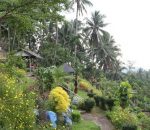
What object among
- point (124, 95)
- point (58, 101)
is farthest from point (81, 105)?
point (58, 101)

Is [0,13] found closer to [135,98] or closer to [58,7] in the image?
[58,7]

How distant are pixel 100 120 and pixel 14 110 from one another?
9074 millimetres

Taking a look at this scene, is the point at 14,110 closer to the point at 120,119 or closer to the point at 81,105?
the point at 120,119

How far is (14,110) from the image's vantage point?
13117 mm

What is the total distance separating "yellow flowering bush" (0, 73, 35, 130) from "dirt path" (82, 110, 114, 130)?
21.1ft

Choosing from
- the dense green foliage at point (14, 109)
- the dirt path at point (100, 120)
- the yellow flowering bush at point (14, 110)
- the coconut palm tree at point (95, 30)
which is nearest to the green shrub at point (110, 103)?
the dirt path at point (100, 120)

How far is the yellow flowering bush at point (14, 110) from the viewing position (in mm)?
12623

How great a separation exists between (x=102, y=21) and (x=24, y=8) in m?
39.0

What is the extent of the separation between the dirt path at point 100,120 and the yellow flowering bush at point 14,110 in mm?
6446

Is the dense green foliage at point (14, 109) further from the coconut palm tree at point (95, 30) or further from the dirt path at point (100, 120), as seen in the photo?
the coconut palm tree at point (95, 30)

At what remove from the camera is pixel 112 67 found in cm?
5462

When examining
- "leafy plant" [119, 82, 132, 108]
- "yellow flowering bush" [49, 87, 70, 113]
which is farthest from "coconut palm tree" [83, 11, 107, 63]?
"yellow flowering bush" [49, 87, 70, 113]

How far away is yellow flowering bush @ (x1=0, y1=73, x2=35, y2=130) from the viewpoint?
41.4 feet

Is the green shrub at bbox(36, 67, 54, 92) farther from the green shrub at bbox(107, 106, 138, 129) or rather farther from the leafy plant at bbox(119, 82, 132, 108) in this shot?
the leafy plant at bbox(119, 82, 132, 108)
